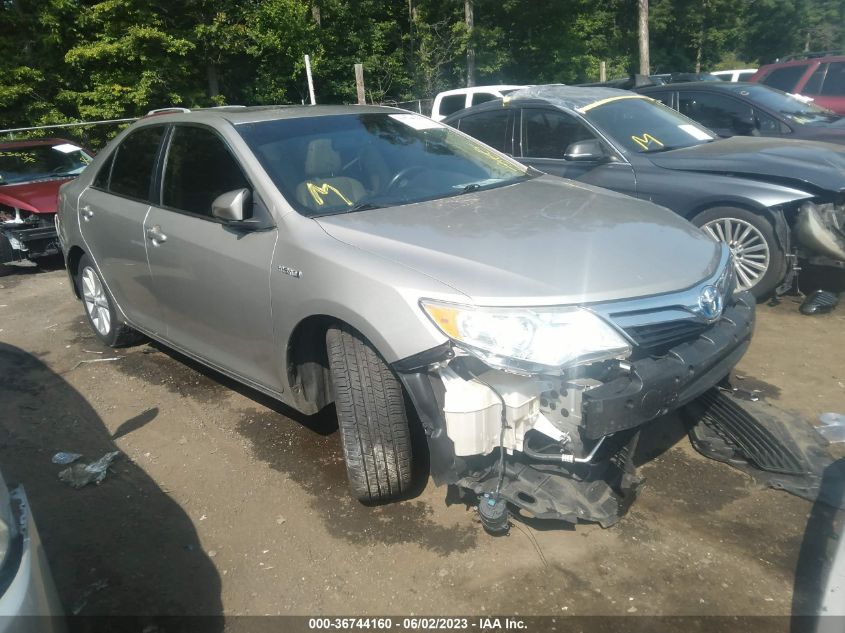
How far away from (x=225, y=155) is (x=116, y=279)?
154cm

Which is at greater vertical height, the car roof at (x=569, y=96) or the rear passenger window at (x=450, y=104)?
the car roof at (x=569, y=96)

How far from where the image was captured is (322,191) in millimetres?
3375

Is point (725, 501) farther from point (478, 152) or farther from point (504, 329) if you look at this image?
point (478, 152)

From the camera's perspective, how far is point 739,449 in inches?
132

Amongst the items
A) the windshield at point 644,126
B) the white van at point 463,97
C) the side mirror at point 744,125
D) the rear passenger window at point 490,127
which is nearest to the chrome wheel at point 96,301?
the rear passenger window at point 490,127

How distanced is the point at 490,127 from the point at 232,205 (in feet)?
13.0

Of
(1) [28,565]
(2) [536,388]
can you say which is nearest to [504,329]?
(2) [536,388]

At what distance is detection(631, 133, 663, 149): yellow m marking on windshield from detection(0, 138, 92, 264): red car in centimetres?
616

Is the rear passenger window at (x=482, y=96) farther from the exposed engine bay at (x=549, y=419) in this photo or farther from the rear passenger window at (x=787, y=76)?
the exposed engine bay at (x=549, y=419)

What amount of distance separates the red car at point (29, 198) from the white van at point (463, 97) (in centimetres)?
571

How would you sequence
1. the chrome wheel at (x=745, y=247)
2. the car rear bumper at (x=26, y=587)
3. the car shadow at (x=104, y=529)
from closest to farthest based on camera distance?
the car rear bumper at (x=26, y=587)
the car shadow at (x=104, y=529)
the chrome wheel at (x=745, y=247)

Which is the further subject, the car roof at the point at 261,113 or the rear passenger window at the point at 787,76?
the rear passenger window at the point at 787,76

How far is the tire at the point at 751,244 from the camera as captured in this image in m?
5.18

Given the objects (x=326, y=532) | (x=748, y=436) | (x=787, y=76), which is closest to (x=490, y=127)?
(x=748, y=436)
